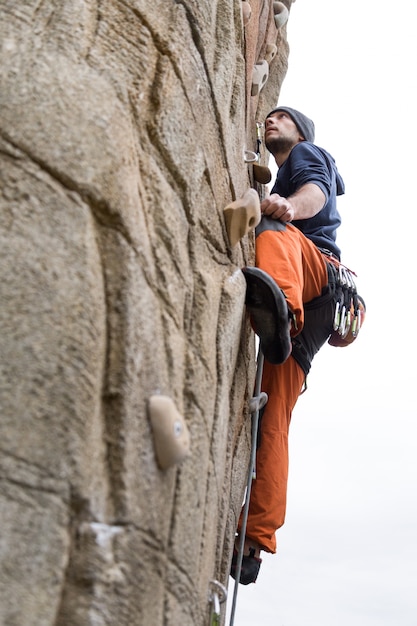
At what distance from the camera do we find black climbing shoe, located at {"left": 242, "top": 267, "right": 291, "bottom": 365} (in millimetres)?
4363

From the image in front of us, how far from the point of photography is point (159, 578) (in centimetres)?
311

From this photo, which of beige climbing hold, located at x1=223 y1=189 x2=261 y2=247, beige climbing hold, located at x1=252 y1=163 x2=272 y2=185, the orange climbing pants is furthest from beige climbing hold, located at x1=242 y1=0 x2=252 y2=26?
beige climbing hold, located at x1=223 y1=189 x2=261 y2=247

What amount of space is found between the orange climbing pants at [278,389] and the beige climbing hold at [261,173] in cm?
44

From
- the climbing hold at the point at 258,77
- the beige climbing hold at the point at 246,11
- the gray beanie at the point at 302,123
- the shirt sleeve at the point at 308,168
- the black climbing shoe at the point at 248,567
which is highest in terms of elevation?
the beige climbing hold at the point at 246,11

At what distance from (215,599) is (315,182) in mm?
2494

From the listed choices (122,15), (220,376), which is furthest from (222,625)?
(122,15)

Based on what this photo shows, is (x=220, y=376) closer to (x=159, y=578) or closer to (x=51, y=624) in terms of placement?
(x=159, y=578)

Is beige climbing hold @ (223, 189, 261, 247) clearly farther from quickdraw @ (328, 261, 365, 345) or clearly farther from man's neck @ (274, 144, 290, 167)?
man's neck @ (274, 144, 290, 167)

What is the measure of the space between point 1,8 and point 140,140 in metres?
0.67

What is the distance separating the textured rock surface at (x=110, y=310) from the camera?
2738 mm

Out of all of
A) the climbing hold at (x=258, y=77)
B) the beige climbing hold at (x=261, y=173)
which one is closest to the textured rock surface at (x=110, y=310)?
the beige climbing hold at (x=261, y=173)

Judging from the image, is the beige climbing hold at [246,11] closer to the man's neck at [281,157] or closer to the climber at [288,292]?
the climber at [288,292]

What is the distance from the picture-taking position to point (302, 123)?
20.0ft

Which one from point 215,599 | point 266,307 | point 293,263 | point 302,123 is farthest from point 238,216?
point 302,123
